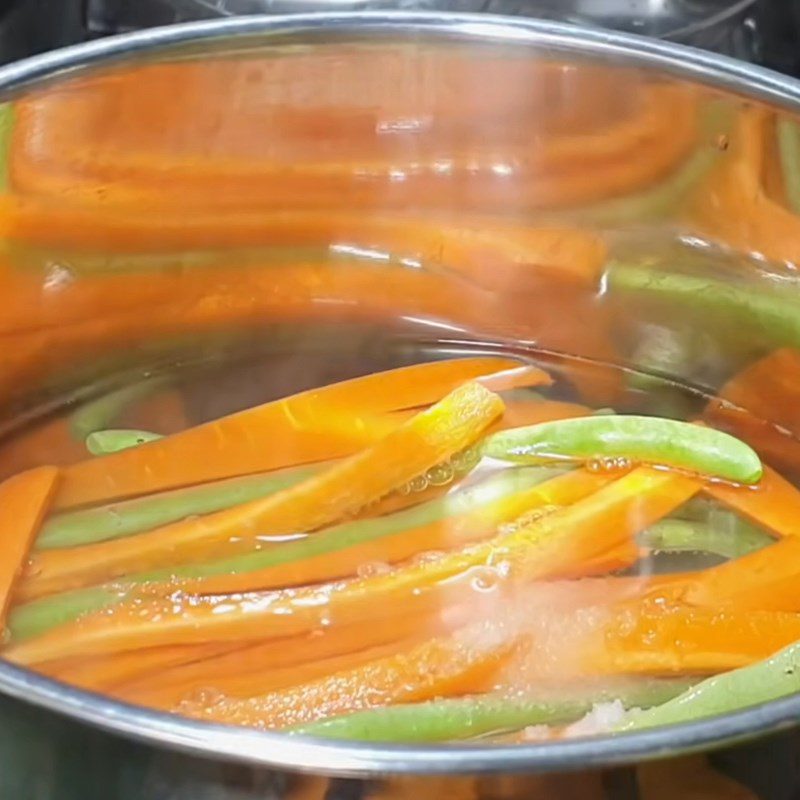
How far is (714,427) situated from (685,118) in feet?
0.78

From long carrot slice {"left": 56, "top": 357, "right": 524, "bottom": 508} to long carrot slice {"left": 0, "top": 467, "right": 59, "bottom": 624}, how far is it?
17 mm

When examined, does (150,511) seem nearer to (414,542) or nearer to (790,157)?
(414,542)

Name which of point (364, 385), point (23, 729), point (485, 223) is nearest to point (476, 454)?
point (364, 385)

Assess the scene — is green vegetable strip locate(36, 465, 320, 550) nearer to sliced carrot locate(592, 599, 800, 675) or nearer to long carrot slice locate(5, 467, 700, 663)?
long carrot slice locate(5, 467, 700, 663)

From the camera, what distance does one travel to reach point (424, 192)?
97cm

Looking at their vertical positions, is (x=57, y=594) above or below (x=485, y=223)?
below

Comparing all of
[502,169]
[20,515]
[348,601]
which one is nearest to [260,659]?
[348,601]

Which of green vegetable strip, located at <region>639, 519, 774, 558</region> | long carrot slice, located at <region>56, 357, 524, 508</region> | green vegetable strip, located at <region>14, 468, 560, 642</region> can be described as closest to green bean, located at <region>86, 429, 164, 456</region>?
long carrot slice, located at <region>56, 357, 524, 508</region>

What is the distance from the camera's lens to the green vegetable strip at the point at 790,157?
0.83 meters

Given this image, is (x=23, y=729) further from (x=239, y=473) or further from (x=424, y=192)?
(x=424, y=192)

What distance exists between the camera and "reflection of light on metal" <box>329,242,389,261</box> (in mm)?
1002

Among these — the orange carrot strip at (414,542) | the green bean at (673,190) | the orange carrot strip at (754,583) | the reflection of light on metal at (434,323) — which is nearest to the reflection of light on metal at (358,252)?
the reflection of light on metal at (434,323)

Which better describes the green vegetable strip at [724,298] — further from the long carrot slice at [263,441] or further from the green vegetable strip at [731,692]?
the green vegetable strip at [731,692]

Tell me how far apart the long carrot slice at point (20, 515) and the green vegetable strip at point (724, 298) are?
47 centimetres
